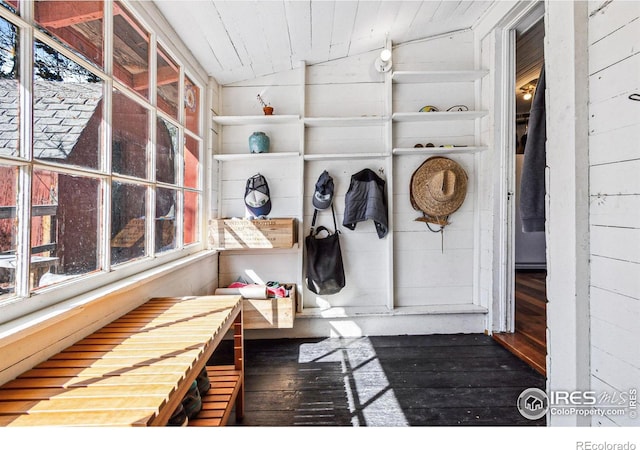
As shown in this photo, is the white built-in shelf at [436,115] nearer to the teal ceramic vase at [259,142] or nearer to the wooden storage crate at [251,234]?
the teal ceramic vase at [259,142]

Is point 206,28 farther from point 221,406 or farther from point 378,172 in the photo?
point 221,406

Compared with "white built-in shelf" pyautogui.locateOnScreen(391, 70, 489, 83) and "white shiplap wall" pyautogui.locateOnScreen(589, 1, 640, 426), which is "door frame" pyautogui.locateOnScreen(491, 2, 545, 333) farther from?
Result: "white shiplap wall" pyautogui.locateOnScreen(589, 1, 640, 426)

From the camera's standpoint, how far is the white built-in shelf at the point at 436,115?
7.75ft

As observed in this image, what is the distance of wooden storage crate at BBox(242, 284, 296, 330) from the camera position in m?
2.18

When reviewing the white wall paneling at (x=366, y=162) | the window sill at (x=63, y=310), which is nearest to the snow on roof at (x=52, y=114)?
the window sill at (x=63, y=310)

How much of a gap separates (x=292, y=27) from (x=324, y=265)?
1878 millimetres

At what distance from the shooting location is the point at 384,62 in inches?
96.4

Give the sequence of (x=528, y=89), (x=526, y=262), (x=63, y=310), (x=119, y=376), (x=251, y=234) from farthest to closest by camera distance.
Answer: (x=526, y=262) < (x=528, y=89) < (x=251, y=234) < (x=63, y=310) < (x=119, y=376)

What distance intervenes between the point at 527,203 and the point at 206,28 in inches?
91.5

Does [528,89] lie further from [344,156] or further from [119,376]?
[119,376]

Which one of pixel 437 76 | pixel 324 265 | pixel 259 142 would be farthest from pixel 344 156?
pixel 437 76

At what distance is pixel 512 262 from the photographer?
92.6 inches

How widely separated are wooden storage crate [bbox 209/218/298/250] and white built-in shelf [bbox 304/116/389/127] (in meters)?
0.92

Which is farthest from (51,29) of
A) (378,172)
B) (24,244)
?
(378,172)
